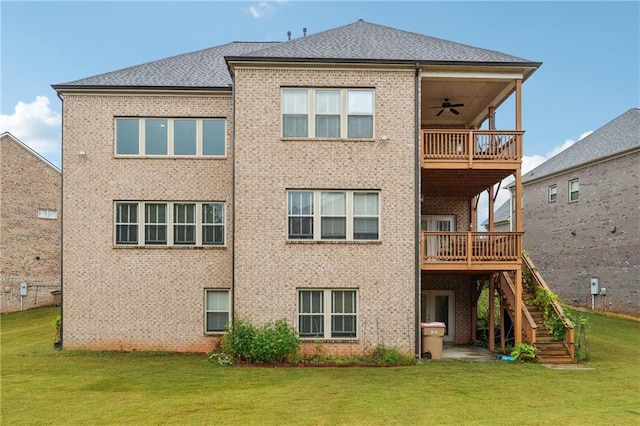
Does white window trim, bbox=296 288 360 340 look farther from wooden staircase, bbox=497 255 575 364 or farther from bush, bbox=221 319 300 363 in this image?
wooden staircase, bbox=497 255 575 364

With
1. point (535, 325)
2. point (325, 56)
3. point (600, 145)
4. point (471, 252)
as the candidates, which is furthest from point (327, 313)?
point (600, 145)

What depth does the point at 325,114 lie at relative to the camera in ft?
46.2

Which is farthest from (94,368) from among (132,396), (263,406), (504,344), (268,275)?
(504,344)

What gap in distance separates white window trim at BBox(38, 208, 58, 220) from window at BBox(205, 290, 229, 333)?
734 inches

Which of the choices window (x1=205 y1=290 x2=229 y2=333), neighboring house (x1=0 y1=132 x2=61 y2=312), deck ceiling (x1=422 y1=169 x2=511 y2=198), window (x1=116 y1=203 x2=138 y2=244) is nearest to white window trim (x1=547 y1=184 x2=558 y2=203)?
deck ceiling (x1=422 y1=169 x2=511 y2=198)

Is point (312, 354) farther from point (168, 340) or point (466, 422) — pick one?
point (466, 422)

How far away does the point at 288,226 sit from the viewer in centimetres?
1392

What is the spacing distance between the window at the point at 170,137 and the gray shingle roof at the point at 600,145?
19207mm

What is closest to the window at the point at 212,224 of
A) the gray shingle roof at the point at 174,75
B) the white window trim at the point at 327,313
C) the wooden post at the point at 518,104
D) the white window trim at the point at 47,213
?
the white window trim at the point at 327,313

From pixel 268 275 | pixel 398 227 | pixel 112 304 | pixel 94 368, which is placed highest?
pixel 398 227

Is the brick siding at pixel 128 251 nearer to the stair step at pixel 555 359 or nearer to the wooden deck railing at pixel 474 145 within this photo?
the wooden deck railing at pixel 474 145

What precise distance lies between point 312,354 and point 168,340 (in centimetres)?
461

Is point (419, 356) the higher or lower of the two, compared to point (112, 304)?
lower

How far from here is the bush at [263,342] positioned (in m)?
13.0
